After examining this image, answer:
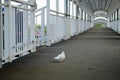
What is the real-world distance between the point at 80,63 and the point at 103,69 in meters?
1.06

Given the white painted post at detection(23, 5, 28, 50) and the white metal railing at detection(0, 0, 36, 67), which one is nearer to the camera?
the white metal railing at detection(0, 0, 36, 67)

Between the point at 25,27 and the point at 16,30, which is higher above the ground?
the point at 25,27

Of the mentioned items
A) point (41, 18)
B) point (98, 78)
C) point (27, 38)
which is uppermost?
point (41, 18)

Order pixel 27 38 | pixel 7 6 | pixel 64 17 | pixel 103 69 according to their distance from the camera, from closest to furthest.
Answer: pixel 103 69, pixel 7 6, pixel 27 38, pixel 64 17

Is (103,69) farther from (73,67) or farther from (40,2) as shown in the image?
(40,2)

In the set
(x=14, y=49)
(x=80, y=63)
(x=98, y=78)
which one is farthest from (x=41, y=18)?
(x=98, y=78)

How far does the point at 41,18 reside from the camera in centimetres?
1280

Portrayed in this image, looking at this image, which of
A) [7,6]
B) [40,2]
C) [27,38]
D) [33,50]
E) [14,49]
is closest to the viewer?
[7,6]

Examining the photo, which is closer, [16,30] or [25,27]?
[16,30]

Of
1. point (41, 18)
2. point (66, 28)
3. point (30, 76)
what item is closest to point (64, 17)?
point (66, 28)

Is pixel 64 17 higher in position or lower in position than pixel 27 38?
higher

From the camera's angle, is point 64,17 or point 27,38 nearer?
point 27,38

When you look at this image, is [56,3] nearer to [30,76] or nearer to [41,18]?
[41,18]

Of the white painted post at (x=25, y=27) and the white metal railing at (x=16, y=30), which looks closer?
the white metal railing at (x=16, y=30)
